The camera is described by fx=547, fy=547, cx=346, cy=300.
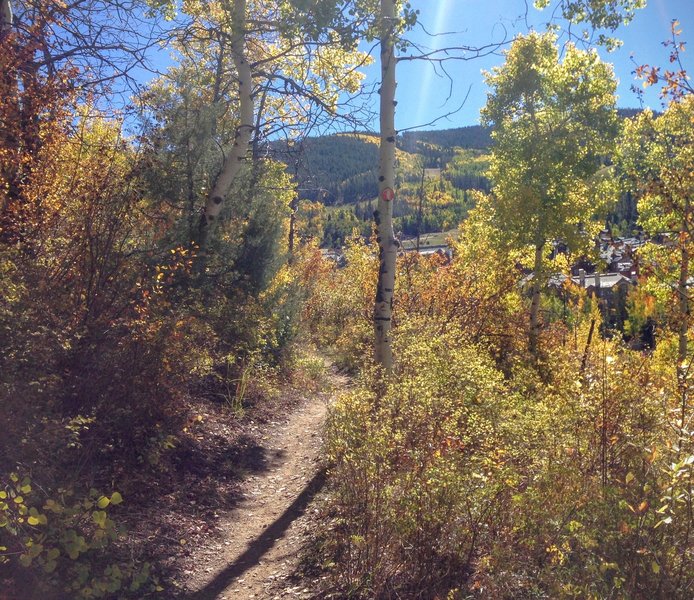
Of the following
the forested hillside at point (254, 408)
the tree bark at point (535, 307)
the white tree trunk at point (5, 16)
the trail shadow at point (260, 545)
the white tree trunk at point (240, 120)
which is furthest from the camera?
the tree bark at point (535, 307)

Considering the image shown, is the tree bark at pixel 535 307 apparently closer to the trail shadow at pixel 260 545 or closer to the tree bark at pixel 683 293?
the tree bark at pixel 683 293

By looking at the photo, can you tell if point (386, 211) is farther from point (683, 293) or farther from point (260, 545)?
point (260, 545)

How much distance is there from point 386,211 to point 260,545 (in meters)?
4.10

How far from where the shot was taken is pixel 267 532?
5688 millimetres

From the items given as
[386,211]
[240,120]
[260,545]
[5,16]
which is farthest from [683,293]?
[5,16]

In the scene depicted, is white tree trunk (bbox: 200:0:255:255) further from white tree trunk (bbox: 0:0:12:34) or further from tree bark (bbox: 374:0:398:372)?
white tree trunk (bbox: 0:0:12:34)

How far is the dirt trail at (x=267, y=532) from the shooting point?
4.64m

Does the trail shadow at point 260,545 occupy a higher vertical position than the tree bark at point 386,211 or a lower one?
lower

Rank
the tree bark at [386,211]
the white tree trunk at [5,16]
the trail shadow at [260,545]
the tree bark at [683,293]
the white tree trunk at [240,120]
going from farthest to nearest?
1. the white tree trunk at [240,120]
2. the tree bark at [386,211]
3. the white tree trunk at [5,16]
4. the tree bark at [683,293]
5. the trail shadow at [260,545]

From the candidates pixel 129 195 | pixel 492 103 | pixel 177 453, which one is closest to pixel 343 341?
pixel 492 103

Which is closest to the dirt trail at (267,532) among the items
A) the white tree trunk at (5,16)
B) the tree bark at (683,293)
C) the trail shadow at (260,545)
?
the trail shadow at (260,545)

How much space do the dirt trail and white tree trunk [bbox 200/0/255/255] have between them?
3396 millimetres

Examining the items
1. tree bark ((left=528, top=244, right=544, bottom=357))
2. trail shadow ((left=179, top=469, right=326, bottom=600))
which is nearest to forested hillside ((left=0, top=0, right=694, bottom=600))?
trail shadow ((left=179, top=469, right=326, bottom=600))

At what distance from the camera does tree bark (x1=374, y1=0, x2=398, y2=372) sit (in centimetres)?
678
